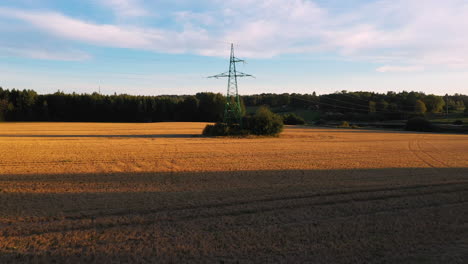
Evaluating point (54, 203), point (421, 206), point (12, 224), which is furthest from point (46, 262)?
point (421, 206)

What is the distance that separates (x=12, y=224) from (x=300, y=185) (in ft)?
28.0

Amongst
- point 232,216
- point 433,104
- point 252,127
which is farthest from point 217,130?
point 433,104

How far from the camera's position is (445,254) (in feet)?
19.9

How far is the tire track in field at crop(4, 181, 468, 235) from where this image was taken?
25.3 ft

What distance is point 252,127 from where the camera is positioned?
40781 millimetres

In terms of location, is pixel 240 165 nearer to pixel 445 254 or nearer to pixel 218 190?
pixel 218 190

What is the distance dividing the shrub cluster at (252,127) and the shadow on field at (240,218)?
27.5m

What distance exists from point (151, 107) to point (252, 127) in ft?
203

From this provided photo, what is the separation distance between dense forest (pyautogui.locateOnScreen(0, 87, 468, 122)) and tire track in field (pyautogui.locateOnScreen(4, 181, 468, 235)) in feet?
255

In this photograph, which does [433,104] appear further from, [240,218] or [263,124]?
[240,218]

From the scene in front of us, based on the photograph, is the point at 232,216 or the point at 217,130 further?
the point at 217,130

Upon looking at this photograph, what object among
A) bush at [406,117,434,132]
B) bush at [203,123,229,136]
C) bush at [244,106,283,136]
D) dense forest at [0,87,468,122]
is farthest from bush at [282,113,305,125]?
bush at [203,123,229,136]

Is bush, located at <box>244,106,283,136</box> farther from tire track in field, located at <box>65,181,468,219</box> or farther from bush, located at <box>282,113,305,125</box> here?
bush, located at <box>282,113,305,125</box>

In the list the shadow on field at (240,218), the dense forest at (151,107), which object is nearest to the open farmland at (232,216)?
the shadow on field at (240,218)
